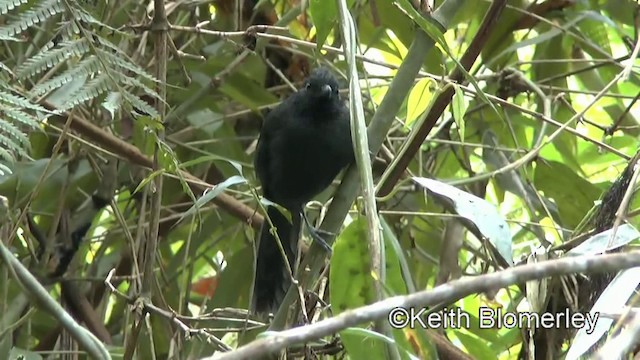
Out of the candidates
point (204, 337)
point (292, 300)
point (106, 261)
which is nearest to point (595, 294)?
point (292, 300)

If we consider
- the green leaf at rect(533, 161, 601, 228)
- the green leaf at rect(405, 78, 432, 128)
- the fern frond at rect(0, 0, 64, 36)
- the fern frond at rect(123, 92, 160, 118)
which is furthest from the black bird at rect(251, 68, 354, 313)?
the fern frond at rect(0, 0, 64, 36)

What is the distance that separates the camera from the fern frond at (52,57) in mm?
1221

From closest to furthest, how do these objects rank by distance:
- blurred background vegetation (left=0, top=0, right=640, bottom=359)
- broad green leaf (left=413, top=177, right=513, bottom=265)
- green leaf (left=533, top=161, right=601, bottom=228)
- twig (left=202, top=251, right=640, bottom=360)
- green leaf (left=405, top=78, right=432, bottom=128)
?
twig (left=202, top=251, right=640, bottom=360) → broad green leaf (left=413, top=177, right=513, bottom=265) → green leaf (left=405, top=78, right=432, bottom=128) → blurred background vegetation (left=0, top=0, right=640, bottom=359) → green leaf (left=533, top=161, right=601, bottom=228)

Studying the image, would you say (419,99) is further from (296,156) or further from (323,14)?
(296,156)

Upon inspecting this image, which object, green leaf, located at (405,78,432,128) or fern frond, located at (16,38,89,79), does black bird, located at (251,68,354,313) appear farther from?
fern frond, located at (16,38,89,79)

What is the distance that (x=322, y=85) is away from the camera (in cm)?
208

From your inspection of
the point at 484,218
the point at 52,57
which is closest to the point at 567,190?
the point at 484,218

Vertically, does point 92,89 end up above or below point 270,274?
above

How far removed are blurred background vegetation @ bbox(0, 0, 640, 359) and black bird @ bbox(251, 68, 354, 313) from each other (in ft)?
0.15

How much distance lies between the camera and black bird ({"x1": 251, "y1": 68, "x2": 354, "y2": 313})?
2.10 meters

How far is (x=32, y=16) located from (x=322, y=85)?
3.16ft

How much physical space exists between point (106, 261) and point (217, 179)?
1.13 ft

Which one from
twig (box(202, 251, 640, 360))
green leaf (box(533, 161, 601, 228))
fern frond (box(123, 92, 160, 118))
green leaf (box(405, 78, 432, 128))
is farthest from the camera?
green leaf (box(533, 161, 601, 228))

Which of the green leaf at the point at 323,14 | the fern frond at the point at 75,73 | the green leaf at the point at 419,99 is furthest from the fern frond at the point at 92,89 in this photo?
the green leaf at the point at 419,99
